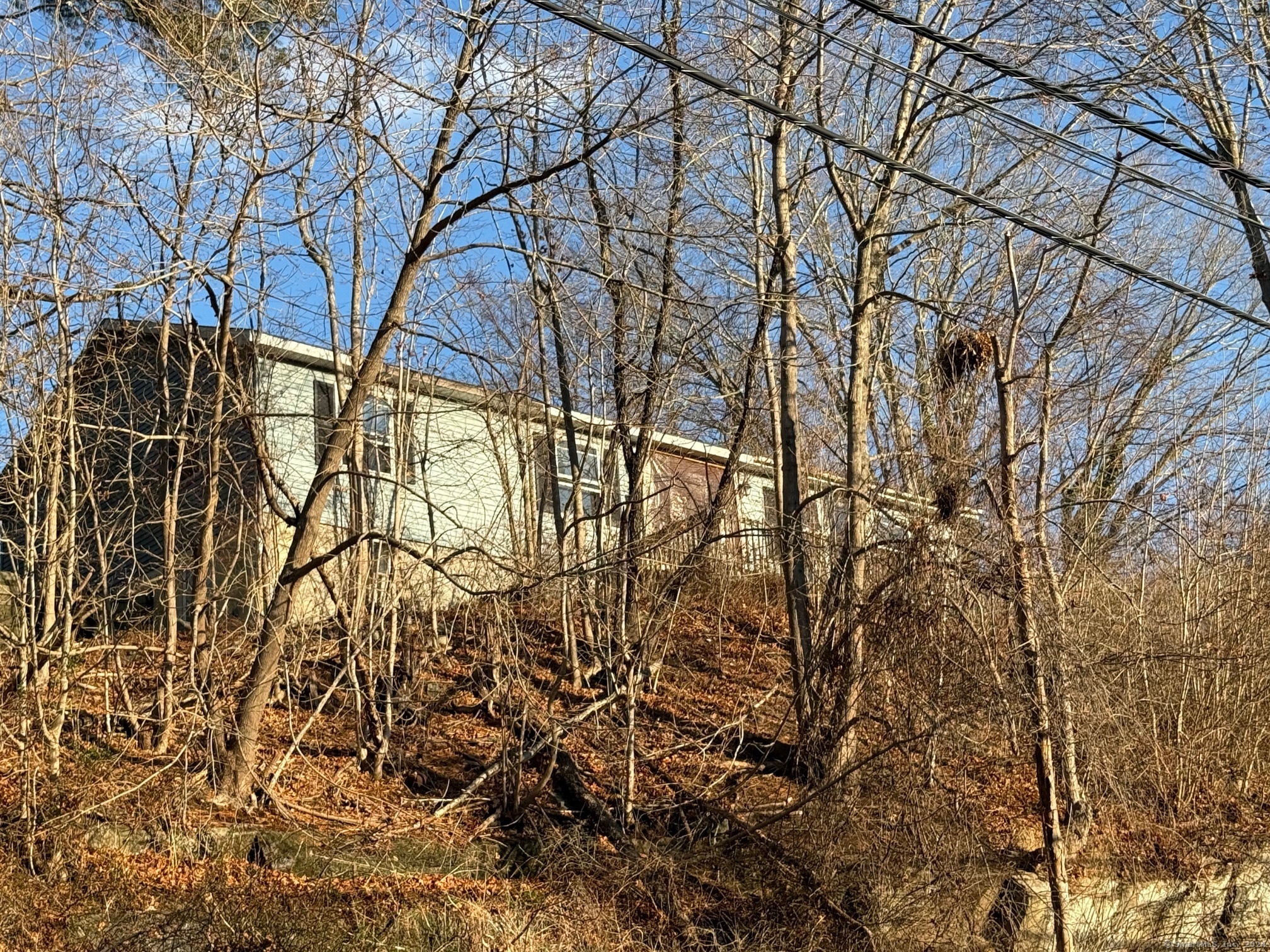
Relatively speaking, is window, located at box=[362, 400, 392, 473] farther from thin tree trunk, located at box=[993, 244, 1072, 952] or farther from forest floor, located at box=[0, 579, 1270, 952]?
thin tree trunk, located at box=[993, 244, 1072, 952]

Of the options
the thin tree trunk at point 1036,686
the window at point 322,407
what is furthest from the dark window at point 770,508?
the window at point 322,407

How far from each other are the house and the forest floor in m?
1.16

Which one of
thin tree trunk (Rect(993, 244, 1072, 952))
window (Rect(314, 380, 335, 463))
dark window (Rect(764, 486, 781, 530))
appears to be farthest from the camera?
dark window (Rect(764, 486, 781, 530))

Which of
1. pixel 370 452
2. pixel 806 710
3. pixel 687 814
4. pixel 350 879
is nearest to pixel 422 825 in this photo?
pixel 350 879

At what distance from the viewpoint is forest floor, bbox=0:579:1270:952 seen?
9219 mm

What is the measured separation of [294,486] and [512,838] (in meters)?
7.14

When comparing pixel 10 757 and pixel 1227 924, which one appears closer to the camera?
pixel 10 757

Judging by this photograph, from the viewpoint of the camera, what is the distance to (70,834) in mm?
9242

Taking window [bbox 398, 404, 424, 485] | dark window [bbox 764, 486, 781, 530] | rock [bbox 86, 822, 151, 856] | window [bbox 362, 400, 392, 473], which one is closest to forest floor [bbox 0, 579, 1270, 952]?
rock [bbox 86, 822, 151, 856]

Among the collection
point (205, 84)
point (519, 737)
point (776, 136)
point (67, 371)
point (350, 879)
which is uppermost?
point (776, 136)

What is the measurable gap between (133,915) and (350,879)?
192 centimetres

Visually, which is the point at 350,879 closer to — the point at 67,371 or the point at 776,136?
the point at 67,371

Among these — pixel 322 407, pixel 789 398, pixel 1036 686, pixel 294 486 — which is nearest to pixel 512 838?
pixel 1036 686

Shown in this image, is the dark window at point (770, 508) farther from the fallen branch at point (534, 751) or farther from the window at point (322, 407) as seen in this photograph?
the window at point (322, 407)
